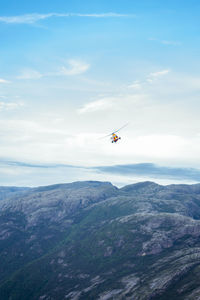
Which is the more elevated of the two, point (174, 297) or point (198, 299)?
point (198, 299)

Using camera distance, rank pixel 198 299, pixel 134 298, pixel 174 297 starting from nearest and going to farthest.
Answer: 1. pixel 198 299
2. pixel 174 297
3. pixel 134 298

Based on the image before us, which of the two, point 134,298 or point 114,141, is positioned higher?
point 114,141

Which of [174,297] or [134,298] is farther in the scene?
[134,298]

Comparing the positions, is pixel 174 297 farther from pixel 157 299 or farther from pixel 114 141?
pixel 114 141

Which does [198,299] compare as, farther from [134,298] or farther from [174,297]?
[134,298]

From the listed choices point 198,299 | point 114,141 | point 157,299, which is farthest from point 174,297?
point 114,141

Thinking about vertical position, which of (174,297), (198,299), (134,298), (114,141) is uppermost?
(114,141)

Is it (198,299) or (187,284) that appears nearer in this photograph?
(198,299)

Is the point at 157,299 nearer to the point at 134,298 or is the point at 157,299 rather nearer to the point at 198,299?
the point at 134,298

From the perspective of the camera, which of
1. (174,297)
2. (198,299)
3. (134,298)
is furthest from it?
(134,298)
